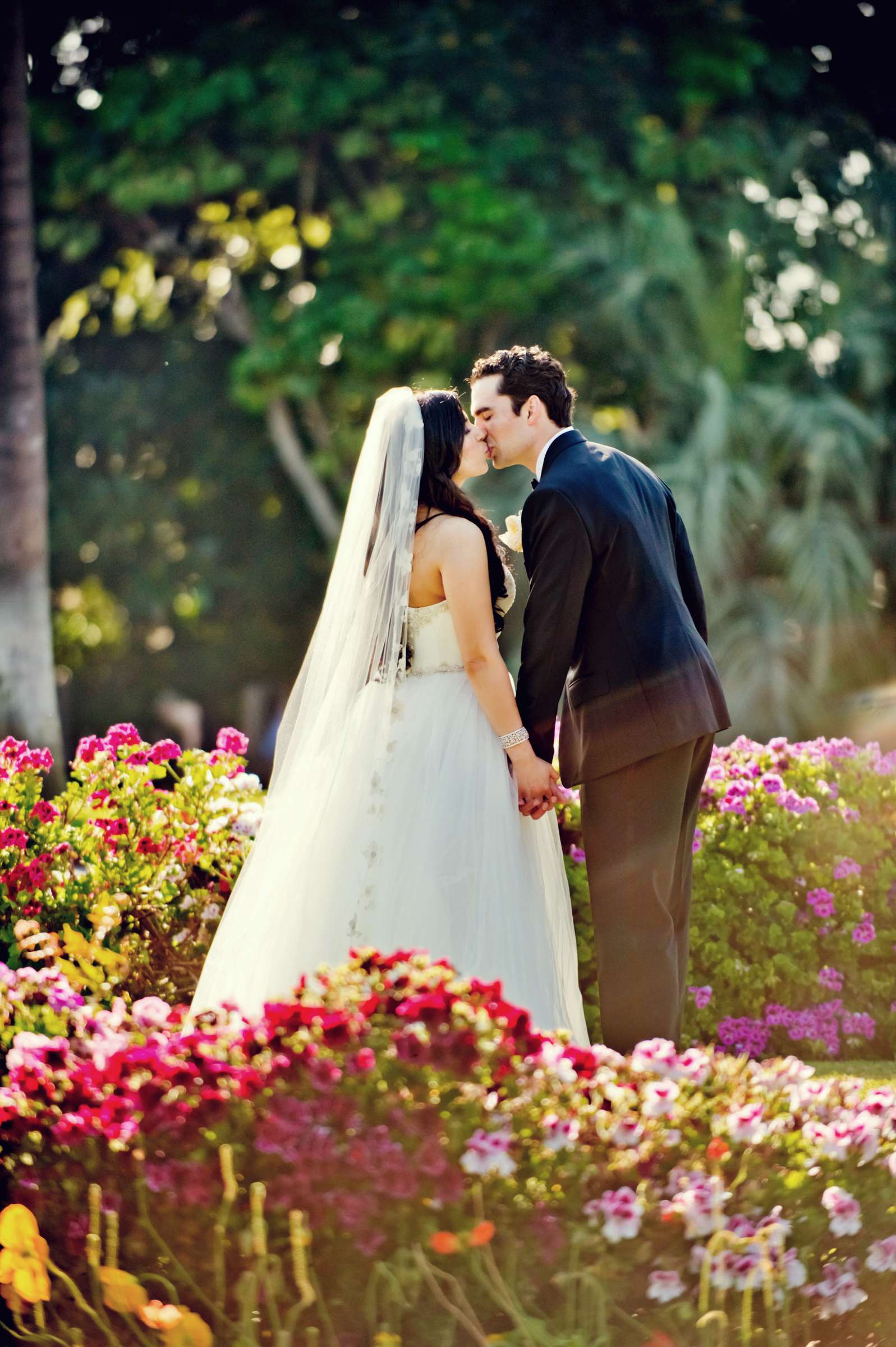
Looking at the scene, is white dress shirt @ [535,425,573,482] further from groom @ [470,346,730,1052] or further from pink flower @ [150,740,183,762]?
pink flower @ [150,740,183,762]

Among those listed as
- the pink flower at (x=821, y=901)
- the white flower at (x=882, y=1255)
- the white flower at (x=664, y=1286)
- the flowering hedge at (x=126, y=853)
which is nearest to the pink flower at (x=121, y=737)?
the flowering hedge at (x=126, y=853)

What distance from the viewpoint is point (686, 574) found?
423 cm

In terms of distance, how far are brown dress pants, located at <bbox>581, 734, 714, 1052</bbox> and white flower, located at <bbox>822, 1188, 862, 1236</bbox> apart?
1542 millimetres

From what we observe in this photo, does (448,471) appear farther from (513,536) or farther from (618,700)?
(618,700)

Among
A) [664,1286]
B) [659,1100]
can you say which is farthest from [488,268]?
[664,1286]

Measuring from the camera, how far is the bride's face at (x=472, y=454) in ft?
13.2

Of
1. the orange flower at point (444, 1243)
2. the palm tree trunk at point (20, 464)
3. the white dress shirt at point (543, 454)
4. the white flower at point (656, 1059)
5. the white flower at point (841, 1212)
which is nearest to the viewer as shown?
the orange flower at point (444, 1243)

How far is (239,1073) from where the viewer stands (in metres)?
2.35

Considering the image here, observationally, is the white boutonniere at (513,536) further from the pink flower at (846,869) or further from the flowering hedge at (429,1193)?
the flowering hedge at (429,1193)

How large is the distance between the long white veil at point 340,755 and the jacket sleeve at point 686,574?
2.81ft

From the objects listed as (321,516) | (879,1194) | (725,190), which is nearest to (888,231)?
(725,190)

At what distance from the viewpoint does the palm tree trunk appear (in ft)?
36.1

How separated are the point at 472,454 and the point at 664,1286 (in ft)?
8.11

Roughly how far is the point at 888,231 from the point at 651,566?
12467mm
